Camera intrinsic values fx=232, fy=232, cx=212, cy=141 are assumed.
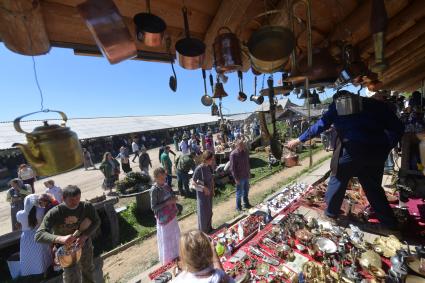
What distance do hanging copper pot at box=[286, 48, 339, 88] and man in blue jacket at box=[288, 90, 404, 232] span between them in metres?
0.57

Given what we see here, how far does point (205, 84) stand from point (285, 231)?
2.27 m

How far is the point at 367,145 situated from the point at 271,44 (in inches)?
68.2

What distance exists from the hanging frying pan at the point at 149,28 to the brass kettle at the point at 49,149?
870mm

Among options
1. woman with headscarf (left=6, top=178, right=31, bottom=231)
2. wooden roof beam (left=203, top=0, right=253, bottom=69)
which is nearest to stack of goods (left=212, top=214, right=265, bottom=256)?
wooden roof beam (left=203, top=0, right=253, bottom=69)

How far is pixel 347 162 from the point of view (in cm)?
278

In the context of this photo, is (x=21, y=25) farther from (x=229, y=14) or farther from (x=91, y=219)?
(x=91, y=219)

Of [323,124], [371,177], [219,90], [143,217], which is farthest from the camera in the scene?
[143,217]

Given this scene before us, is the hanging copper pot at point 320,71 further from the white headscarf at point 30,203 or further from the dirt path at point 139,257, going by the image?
the white headscarf at point 30,203

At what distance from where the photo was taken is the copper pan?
1.38 m

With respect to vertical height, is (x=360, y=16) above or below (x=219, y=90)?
above

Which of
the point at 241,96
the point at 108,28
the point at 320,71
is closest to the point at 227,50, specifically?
the point at 320,71

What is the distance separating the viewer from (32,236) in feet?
13.3

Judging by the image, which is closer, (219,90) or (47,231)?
(47,231)

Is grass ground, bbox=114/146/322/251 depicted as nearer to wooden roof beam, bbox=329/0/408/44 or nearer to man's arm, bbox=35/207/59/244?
man's arm, bbox=35/207/59/244
